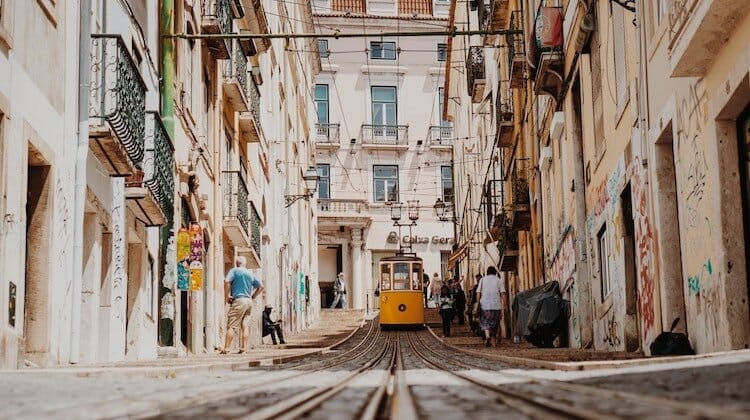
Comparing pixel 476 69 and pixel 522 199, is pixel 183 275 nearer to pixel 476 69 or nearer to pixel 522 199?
pixel 522 199

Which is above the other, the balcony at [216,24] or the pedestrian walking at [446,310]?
the balcony at [216,24]

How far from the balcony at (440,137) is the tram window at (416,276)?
15.0 metres

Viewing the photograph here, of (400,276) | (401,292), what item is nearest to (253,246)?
(401,292)

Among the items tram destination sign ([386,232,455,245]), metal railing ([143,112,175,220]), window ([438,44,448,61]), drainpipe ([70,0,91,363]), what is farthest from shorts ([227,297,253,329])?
window ([438,44,448,61])

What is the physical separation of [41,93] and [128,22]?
152 inches

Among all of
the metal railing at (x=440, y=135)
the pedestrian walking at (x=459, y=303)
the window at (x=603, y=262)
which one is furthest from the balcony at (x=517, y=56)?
the metal railing at (x=440, y=135)

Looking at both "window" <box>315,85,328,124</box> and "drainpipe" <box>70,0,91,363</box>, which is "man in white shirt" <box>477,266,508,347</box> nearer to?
"drainpipe" <box>70,0,91,363</box>

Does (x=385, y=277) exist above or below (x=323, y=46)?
below

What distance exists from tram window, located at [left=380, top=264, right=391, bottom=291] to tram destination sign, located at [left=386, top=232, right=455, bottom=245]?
11706 millimetres

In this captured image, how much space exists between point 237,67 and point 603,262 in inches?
364

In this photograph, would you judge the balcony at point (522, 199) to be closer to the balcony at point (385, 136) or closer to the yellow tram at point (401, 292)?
the yellow tram at point (401, 292)

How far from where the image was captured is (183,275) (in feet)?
57.4

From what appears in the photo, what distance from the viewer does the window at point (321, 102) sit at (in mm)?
53562

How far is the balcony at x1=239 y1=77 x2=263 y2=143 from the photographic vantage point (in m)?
25.2
